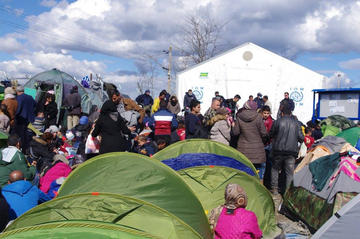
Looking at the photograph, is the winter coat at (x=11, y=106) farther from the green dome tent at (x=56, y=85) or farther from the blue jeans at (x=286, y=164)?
the green dome tent at (x=56, y=85)

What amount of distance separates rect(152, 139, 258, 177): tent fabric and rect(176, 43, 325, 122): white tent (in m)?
11.9

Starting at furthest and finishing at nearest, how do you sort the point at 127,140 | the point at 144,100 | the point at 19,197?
1. the point at 144,100
2. the point at 127,140
3. the point at 19,197

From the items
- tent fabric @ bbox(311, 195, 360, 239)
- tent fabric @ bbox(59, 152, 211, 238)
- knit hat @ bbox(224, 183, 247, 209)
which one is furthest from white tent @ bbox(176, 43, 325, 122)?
knit hat @ bbox(224, 183, 247, 209)

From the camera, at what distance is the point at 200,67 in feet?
62.2

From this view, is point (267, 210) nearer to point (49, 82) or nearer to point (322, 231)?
point (322, 231)

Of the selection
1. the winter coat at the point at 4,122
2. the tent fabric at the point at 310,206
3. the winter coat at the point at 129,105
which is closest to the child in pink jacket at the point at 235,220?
the tent fabric at the point at 310,206

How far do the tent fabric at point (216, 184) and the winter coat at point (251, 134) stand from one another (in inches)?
68.2

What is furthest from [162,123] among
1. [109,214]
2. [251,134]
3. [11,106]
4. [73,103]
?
[109,214]

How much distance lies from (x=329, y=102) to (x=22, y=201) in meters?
11.3

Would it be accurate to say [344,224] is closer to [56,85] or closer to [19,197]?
[19,197]

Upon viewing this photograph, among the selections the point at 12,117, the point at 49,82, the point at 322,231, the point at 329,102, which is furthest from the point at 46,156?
the point at 329,102

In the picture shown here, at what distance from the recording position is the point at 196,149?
6824 mm

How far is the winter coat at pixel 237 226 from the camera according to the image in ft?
13.1

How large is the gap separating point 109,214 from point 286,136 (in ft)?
16.2
